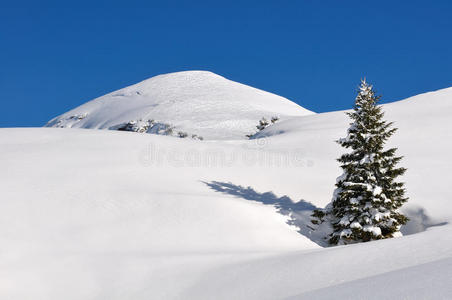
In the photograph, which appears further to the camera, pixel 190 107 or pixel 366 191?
pixel 190 107

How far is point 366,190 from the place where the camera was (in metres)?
18.4

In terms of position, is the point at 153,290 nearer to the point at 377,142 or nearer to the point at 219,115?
the point at 377,142

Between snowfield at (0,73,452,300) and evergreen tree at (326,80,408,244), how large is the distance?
5.34ft

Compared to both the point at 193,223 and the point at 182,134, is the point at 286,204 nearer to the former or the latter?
the point at 193,223

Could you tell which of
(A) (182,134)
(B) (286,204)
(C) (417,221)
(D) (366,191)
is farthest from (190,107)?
(D) (366,191)

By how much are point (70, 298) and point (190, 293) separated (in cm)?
396

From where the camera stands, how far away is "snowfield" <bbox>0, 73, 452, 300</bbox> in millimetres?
9281

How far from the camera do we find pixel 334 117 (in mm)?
46906

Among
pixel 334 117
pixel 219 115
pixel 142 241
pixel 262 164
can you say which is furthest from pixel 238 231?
pixel 219 115

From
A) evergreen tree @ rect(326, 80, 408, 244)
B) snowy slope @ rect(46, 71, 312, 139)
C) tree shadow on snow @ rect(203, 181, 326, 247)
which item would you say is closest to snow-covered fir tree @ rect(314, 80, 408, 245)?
evergreen tree @ rect(326, 80, 408, 244)

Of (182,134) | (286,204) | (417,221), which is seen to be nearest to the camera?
(417,221)

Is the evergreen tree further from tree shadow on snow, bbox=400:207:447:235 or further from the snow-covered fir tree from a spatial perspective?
tree shadow on snow, bbox=400:207:447:235

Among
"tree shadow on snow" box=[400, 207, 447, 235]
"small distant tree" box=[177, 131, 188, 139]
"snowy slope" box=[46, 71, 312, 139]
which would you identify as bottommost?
"tree shadow on snow" box=[400, 207, 447, 235]

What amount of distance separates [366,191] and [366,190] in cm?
11
